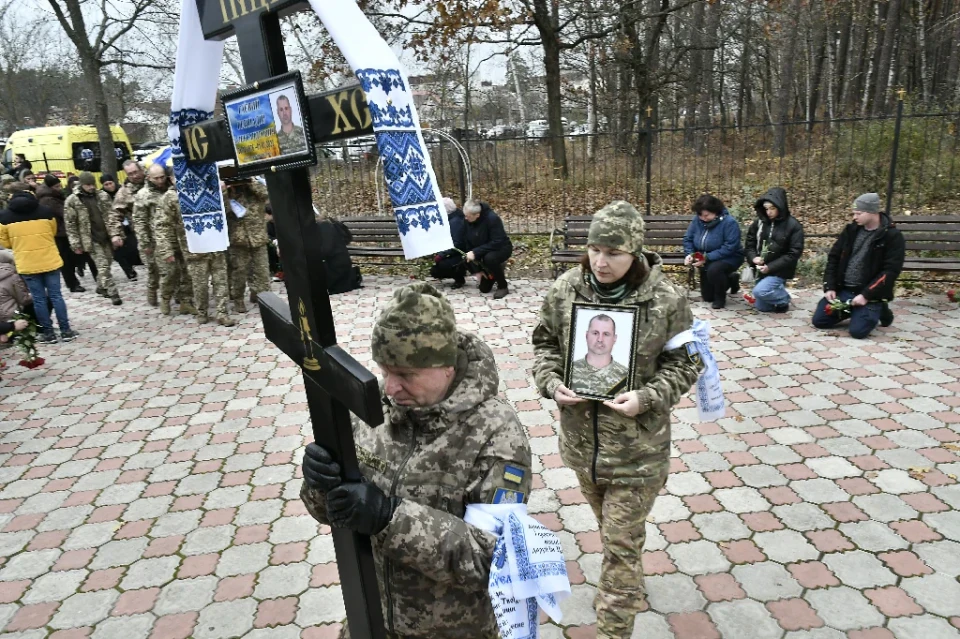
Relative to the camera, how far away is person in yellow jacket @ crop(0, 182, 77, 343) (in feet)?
24.3

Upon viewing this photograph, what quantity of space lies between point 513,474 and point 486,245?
7246 mm

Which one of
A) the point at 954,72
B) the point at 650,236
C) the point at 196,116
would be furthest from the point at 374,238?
the point at 954,72

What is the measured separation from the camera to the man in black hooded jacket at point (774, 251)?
7.23m

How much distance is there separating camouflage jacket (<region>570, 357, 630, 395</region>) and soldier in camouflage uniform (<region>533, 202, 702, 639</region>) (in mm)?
53

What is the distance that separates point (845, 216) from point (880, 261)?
5529 millimetres

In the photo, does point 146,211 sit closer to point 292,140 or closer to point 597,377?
point 597,377

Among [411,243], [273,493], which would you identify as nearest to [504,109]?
[273,493]

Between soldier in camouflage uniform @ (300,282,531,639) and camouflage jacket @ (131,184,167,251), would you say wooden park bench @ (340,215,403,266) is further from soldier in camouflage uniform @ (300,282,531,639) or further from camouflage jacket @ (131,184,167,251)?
soldier in camouflage uniform @ (300,282,531,639)

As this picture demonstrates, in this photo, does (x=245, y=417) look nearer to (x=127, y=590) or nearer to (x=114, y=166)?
(x=127, y=590)

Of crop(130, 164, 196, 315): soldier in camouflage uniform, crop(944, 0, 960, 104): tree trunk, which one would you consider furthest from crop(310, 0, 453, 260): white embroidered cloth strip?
crop(944, 0, 960, 104): tree trunk

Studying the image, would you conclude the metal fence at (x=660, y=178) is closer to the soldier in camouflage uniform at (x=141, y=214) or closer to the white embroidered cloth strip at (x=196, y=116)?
the soldier in camouflage uniform at (x=141, y=214)

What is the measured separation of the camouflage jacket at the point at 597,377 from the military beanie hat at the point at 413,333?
3.70ft

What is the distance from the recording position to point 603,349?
2.62 m

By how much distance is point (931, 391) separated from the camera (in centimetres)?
529
